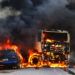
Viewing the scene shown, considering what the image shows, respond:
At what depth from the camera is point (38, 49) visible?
25.0m

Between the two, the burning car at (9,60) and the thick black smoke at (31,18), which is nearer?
the burning car at (9,60)

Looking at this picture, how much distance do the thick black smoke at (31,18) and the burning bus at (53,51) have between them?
15.2 ft

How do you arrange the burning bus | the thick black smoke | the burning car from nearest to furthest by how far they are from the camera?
the burning car
the burning bus
the thick black smoke

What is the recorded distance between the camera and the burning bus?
906 inches

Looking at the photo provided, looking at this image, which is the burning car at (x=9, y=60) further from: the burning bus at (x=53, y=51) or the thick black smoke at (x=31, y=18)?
the thick black smoke at (x=31, y=18)

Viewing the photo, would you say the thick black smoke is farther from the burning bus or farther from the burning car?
the burning car

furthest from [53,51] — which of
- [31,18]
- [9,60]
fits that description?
[31,18]

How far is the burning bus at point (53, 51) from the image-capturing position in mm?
23000

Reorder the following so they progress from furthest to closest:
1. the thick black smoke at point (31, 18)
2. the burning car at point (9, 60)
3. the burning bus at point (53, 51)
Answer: the thick black smoke at point (31, 18), the burning bus at point (53, 51), the burning car at point (9, 60)

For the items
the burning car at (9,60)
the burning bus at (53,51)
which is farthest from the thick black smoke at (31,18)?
the burning car at (9,60)

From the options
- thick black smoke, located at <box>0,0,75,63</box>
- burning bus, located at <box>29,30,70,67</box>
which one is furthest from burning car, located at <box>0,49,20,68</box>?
thick black smoke, located at <box>0,0,75,63</box>

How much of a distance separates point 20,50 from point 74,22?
4.89 meters

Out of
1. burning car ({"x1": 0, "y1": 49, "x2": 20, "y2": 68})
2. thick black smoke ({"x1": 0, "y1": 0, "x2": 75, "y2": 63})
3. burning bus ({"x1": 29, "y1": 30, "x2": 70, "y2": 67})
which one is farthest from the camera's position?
thick black smoke ({"x1": 0, "y1": 0, "x2": 75, "y2": 63})

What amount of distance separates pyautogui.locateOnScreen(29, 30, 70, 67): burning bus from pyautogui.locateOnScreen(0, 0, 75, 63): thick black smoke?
15.2 ft
